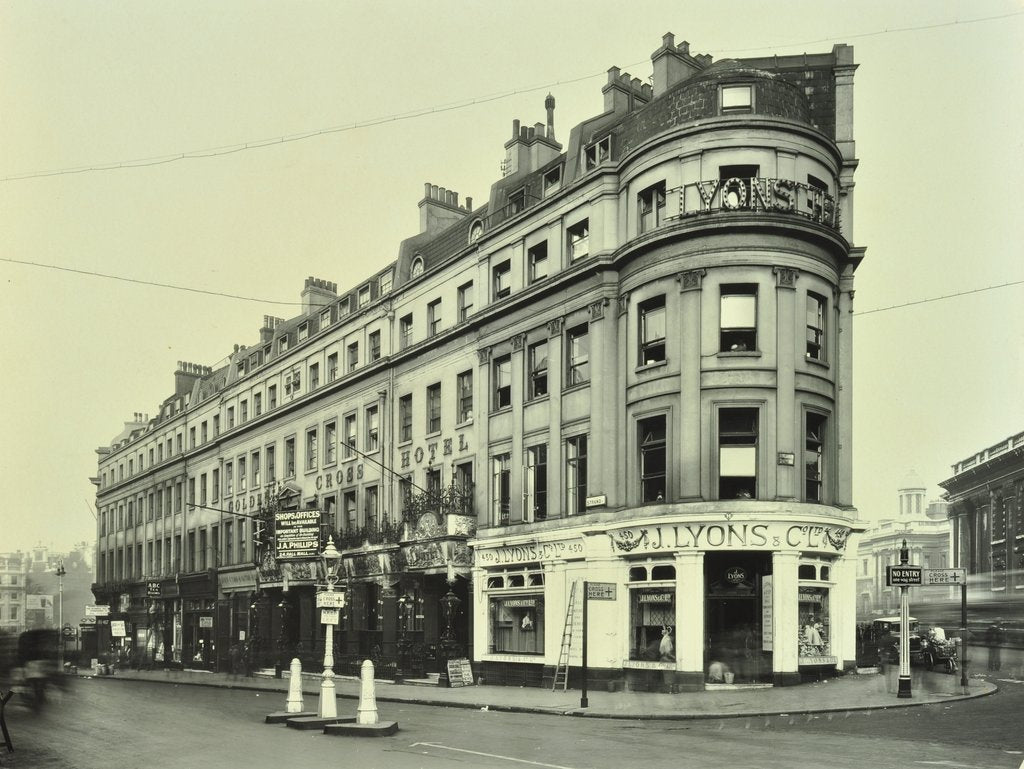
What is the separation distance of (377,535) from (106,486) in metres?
47.4

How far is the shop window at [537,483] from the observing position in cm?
3359

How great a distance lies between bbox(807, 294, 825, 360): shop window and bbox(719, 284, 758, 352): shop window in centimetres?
173

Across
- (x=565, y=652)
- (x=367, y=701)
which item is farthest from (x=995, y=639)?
(x=565, y=652)

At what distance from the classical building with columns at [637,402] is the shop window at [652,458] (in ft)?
0.27

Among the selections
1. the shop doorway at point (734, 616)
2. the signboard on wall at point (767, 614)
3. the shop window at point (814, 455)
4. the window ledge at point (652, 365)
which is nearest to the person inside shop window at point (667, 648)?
the shop doorway at point (734, 616)

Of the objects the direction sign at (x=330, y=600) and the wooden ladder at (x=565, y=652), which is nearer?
A: the direction sign at (x=330, y=600)

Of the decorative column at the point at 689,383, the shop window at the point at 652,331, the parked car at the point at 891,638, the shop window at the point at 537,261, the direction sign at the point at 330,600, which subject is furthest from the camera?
the shop window at the point at 537,261

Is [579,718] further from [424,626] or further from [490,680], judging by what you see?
[424,626]

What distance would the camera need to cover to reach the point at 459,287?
3922cm

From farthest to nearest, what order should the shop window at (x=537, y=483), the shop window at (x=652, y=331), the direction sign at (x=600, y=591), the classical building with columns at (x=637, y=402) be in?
1. the shop window at (x=537, y=483)
2. the shop window at (x=652, y=331)
3. the classical building with columns at (x=637, y=402)
4. the direction sign at (x=600, y=591)

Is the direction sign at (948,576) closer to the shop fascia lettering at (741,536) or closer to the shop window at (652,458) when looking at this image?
the shop fascia lettering at (741,536)

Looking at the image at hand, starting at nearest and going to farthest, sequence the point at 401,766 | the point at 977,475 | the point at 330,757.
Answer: the point at 977,475, the point at 401,766, the point at 330,757

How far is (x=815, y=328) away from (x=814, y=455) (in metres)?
3.44

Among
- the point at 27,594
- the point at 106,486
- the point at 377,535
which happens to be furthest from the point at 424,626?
the point at 106,486
